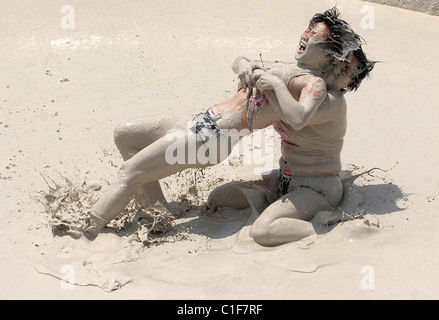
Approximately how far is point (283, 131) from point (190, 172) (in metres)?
1.15

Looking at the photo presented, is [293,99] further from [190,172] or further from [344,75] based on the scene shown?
[190,172]

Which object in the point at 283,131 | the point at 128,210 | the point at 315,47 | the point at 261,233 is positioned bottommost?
the point at 261,233

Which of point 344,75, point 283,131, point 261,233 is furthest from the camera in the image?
point 283,131

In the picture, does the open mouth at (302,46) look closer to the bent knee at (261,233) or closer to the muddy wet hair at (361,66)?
the muddy wet hair at (361,66)

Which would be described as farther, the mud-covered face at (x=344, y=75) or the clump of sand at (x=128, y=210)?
the clump of sand at (x=128, y=210)

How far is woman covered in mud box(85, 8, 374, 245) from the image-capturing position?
4.53 metres

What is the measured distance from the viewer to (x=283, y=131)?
480 centimetres

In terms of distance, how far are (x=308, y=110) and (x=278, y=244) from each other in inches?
33.7

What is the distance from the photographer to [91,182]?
221 inches

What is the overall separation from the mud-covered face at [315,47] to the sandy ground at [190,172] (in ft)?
3.26

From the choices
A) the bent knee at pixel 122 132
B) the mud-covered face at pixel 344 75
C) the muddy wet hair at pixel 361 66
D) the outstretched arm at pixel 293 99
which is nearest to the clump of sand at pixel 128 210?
the bent knee at pixel 122 132

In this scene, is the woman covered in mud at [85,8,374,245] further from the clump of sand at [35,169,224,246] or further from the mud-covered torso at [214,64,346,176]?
the clump of sand at [35,169,224,246]

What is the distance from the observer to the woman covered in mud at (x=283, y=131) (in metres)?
4.53

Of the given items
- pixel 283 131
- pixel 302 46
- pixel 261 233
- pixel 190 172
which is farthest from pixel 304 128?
pixel 190 172
